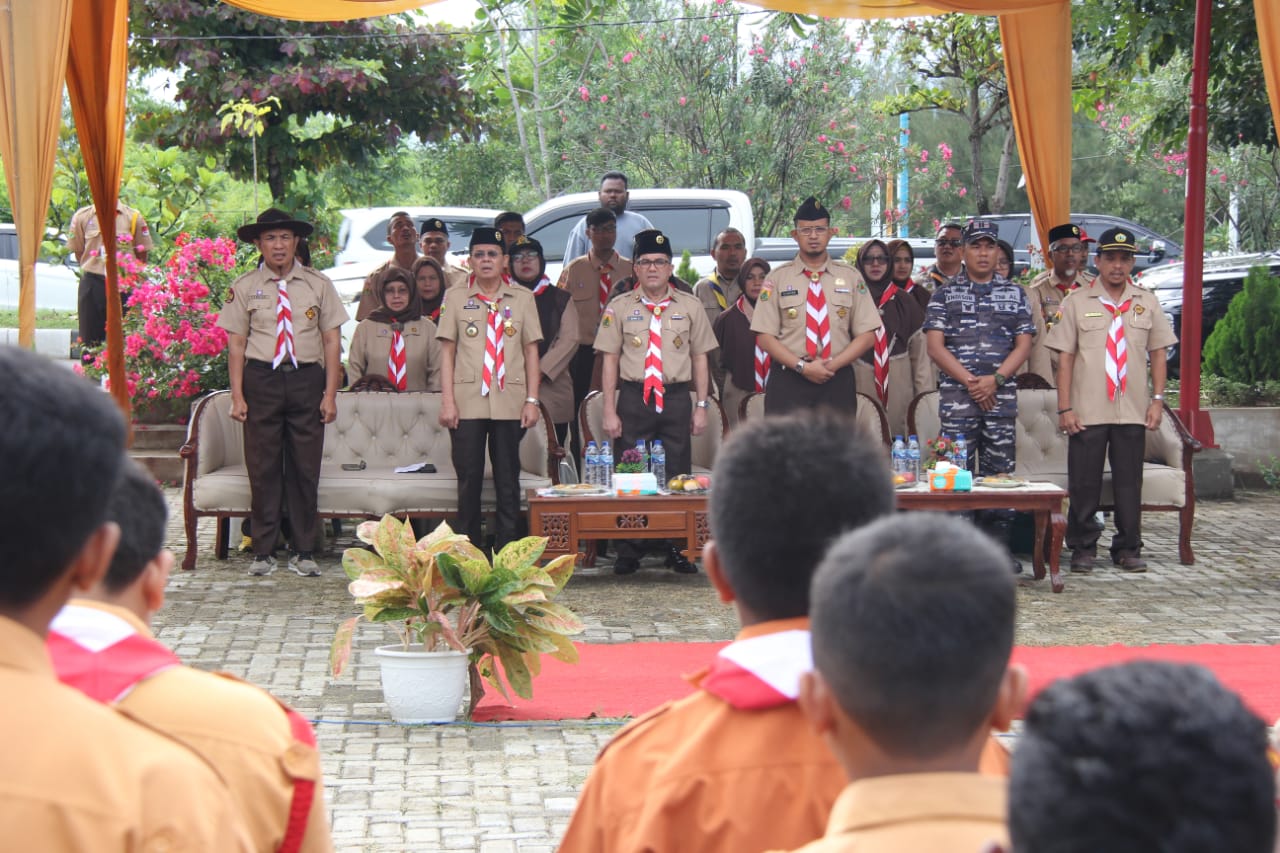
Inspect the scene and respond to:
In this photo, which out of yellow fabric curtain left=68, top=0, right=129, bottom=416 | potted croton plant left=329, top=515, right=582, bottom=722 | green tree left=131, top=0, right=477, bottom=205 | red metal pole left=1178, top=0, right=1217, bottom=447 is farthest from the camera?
green tree left=131, top=0, right=477, bottom=205

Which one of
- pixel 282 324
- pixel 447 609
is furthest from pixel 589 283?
pixel 447 609

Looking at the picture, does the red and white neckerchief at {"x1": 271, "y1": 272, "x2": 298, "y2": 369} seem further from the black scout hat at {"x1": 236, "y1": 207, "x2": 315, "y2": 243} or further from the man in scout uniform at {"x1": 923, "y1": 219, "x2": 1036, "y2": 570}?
the man in scout uniform at {"x1": 923, "y1": 219, "x2": 1036, "y2": 570}

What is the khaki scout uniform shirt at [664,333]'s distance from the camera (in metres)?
9.17

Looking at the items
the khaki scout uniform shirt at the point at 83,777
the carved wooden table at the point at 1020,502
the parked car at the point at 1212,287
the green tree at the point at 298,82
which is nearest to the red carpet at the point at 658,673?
the carved wooden table at the point at 1020,502

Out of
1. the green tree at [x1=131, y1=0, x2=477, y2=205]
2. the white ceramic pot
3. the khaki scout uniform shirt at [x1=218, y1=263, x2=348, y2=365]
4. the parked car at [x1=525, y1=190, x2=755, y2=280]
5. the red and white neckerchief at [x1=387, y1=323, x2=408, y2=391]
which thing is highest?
the green tree at [x1=131, y1=0, x2=477, y2=205]

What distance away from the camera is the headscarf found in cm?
1009

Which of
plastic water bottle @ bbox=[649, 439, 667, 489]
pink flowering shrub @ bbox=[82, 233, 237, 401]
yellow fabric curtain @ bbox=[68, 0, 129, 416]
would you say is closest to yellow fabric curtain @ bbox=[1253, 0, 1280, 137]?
plastic water bottle @ bbox=[649, 439, 667, 489]

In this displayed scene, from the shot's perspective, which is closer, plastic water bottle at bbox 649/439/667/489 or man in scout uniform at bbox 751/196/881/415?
plastic water bottle at bbox 649/439/667/489

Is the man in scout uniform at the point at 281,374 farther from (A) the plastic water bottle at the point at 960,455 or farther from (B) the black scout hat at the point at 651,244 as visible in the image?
(A) the plastic water bottle at the point at 960,455

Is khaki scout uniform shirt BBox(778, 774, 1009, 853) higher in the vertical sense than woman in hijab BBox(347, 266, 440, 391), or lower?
lower

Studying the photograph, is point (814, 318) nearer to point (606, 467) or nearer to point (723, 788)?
point (606, 467)

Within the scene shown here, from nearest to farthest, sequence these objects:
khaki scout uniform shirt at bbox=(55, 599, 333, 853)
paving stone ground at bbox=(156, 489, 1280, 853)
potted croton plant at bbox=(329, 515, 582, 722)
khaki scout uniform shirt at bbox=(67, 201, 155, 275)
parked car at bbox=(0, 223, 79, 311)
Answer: khaki scout uniform shirt at bbox=(55, 599, 333, 853)
paving stone ground at bbox=(156, 489, 1280, 853)
potted croton plant at bbox=(329, 515, 582, 722)
khaki scout uniform shirt at bbox=(67, 201, 155, 275)
parked car at bbox=(0, 223, 79, 311)

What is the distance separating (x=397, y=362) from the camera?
402 inches

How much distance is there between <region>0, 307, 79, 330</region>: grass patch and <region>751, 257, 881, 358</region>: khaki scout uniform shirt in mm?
12028
